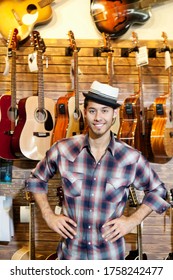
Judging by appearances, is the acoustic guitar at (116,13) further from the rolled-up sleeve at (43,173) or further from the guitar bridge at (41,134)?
the rolled-up sleeve at (43,173)

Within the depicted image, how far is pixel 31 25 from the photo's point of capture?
2.44 metres

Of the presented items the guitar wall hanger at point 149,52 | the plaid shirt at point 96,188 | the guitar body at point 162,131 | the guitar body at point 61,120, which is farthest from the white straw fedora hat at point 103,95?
the guitar wall hanger at point 149,52

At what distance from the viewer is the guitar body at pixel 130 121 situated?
7.56 feet

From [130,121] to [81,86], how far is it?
0.46 meters

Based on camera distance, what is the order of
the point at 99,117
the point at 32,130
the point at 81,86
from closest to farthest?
1. the point at 99,117
2. the point at 32,130
3. the point at 81,86

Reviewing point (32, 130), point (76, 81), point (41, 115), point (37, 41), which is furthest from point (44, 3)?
point (32, 130)

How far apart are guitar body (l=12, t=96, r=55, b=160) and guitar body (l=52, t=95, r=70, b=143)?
61 mm

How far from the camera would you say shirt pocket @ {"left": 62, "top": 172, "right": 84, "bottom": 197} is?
156 cm

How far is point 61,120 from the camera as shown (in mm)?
2283

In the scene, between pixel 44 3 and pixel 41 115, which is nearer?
pixel 41 115

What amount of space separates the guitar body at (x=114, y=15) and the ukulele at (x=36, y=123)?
0.45m

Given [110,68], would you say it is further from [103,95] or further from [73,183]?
[73,183]

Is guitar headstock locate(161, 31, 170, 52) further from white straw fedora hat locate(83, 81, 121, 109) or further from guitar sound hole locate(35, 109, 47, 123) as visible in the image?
white straw fedora hat locate(83, 81, 121, 109)
